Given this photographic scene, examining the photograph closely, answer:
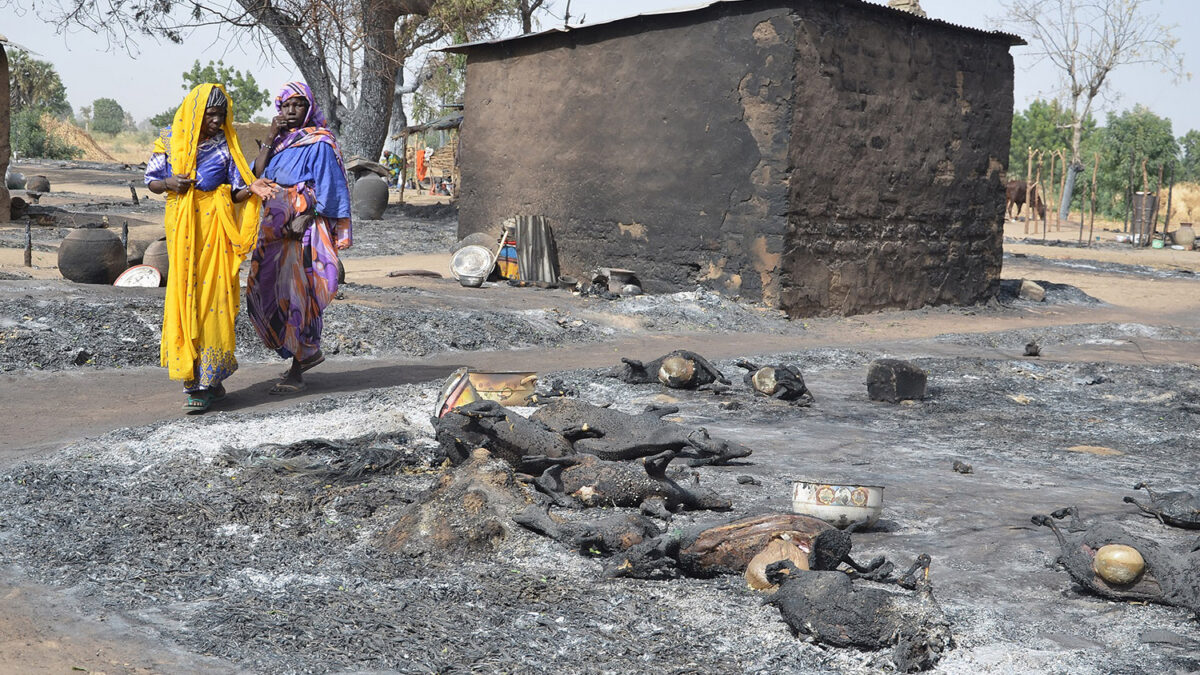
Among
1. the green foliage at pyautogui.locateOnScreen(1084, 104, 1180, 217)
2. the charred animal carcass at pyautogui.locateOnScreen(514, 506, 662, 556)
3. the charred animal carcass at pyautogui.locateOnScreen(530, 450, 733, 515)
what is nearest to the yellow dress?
the charred animal carcass at pyautogui.locateOnScreen(530, 450, 733, 515)

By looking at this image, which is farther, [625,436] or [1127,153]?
[1127,153]

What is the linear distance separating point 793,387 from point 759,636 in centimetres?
372

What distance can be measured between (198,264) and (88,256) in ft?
13.9

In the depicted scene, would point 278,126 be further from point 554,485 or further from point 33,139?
point 33,139

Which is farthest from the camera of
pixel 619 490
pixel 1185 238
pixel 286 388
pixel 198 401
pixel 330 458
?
pixel 1185 238

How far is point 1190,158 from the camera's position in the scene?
44.5 metres

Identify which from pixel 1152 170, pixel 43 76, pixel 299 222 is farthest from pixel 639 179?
pixel 43 76

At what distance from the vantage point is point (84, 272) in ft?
30.1

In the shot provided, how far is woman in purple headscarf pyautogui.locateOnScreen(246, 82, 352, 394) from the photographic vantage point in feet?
19.4

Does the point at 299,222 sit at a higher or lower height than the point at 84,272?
higher

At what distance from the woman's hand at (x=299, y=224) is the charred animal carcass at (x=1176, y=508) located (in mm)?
4157

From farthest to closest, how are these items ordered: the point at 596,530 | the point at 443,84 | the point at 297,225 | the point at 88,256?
1. the point at 443,84
2. the point at 88,256
3. the point at 297,225
4. the point at 596,530

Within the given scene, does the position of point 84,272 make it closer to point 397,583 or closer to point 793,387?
point 793,387

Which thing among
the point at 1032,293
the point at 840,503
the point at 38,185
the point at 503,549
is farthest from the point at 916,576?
the point at 38,185
